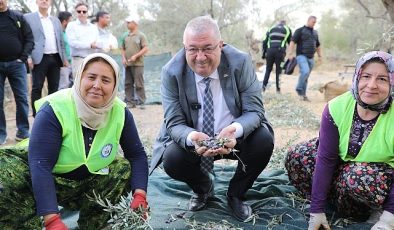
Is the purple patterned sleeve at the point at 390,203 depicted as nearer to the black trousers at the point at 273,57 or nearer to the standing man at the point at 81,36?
the standing man at the point at 81,36

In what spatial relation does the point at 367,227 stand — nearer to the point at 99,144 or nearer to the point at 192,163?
the point at 192,163

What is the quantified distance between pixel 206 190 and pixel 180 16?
2259cm

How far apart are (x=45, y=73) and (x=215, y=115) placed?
10.8ft

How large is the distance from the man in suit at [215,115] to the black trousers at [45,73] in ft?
9.80

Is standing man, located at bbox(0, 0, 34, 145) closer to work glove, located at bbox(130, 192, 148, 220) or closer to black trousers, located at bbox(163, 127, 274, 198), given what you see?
black trousers, located at bbox(163, 127, 274, 198)

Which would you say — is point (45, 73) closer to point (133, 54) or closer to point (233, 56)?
point (133, 54)

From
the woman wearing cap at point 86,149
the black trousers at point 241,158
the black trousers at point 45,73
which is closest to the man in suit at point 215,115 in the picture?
Answer: the black trousers at point 241,158

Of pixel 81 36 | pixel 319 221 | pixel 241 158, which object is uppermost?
pixel 81 36

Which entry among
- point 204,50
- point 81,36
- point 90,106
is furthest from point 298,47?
point 90,106

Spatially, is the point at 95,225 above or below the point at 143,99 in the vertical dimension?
above

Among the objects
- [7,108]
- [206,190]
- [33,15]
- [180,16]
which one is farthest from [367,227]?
[180,16]

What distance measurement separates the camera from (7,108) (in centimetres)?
768

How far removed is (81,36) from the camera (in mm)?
6137

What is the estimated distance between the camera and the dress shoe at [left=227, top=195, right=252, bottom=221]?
2.57 m
